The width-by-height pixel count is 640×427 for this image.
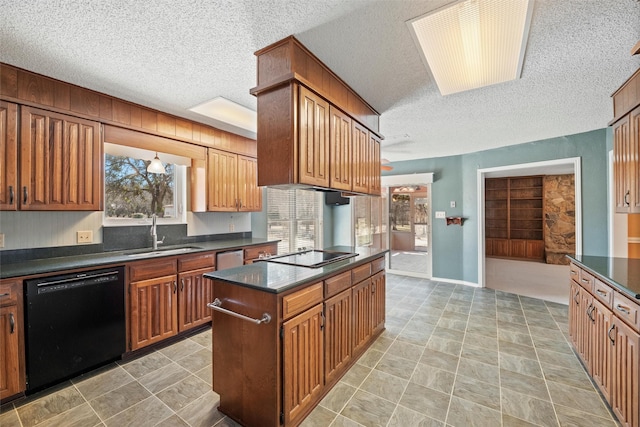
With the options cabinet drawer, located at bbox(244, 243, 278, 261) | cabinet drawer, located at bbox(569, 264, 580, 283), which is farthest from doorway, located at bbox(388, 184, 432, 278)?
cabinet drawer, located at bbox(569, 264, 580, 283)

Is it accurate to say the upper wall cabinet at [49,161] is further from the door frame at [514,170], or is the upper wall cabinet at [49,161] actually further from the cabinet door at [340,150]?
the door frame at [514,170]

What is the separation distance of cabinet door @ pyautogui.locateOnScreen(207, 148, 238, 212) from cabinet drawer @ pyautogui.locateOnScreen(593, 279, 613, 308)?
12.2 ft

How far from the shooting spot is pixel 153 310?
2.67 m

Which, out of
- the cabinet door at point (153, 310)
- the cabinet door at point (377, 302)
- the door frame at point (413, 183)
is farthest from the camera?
the door frame at point (413, 183)

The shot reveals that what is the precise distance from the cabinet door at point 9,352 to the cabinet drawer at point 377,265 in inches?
110

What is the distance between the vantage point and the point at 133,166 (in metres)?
3.21

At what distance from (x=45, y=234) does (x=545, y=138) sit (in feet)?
20.2

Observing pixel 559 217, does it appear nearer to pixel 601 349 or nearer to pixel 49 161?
pixel 601 349

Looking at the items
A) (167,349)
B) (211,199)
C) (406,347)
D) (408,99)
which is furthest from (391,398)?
(211,199)

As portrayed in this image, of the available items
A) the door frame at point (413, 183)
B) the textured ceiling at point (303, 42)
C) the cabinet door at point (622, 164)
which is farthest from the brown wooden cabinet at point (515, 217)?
the cabinet door at point (622, 164)

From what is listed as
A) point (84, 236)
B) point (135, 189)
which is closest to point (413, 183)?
point (135, 189)

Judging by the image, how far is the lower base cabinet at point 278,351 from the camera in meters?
1.63

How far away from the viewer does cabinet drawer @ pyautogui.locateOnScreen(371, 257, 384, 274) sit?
2832mm

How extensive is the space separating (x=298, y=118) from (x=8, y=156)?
86.8 inches
